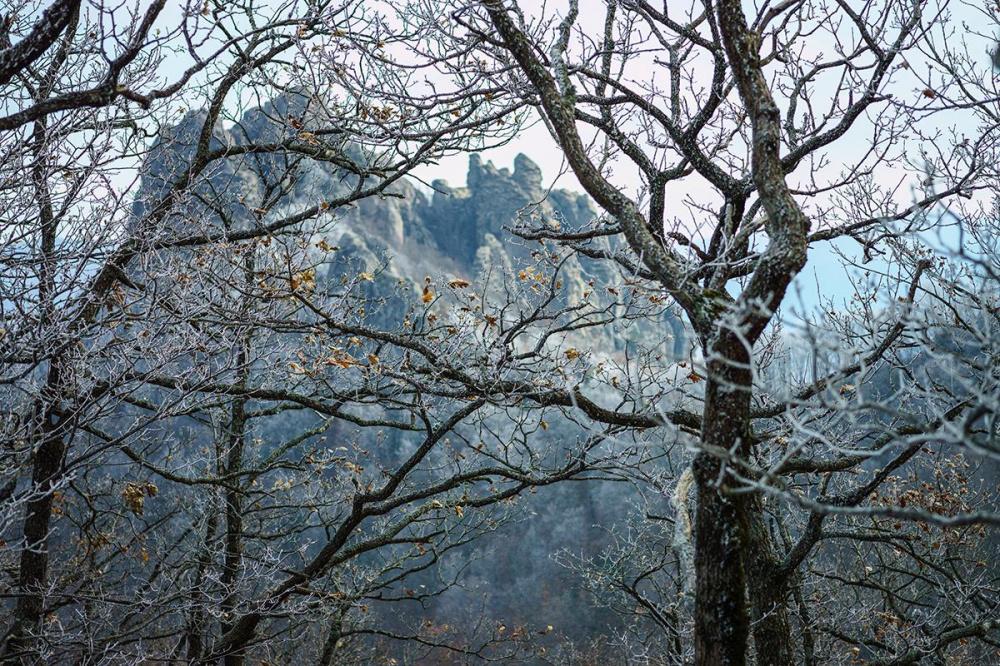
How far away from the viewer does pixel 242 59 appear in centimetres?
767

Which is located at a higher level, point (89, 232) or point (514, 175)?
point (514, 175)

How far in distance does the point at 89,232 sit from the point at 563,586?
4037 centimetres

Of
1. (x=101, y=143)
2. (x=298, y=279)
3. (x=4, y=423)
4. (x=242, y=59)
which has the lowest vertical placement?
(x=4, y=423)

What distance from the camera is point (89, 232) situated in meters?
5.27

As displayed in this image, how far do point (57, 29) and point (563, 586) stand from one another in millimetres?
41846

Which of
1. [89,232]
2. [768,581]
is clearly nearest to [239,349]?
[89,232]

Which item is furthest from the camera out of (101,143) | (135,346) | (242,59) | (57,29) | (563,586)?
(563,586)

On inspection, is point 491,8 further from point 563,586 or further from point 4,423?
point 563,586

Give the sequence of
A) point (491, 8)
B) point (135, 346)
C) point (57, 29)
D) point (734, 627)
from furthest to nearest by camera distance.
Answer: point (135, 346) → point (491, 8) → point (57, 29) → point (734, 627)

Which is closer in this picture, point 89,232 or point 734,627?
point 734,627

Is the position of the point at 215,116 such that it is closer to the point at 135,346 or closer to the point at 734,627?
the point at 135,346

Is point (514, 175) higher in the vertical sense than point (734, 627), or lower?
higher

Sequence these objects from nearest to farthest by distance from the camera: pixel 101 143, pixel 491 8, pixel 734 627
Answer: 1. pixel 734 627
2. pixel 491 8
3. pixel 101 143

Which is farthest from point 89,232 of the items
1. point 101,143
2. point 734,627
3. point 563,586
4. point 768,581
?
point 563,586
